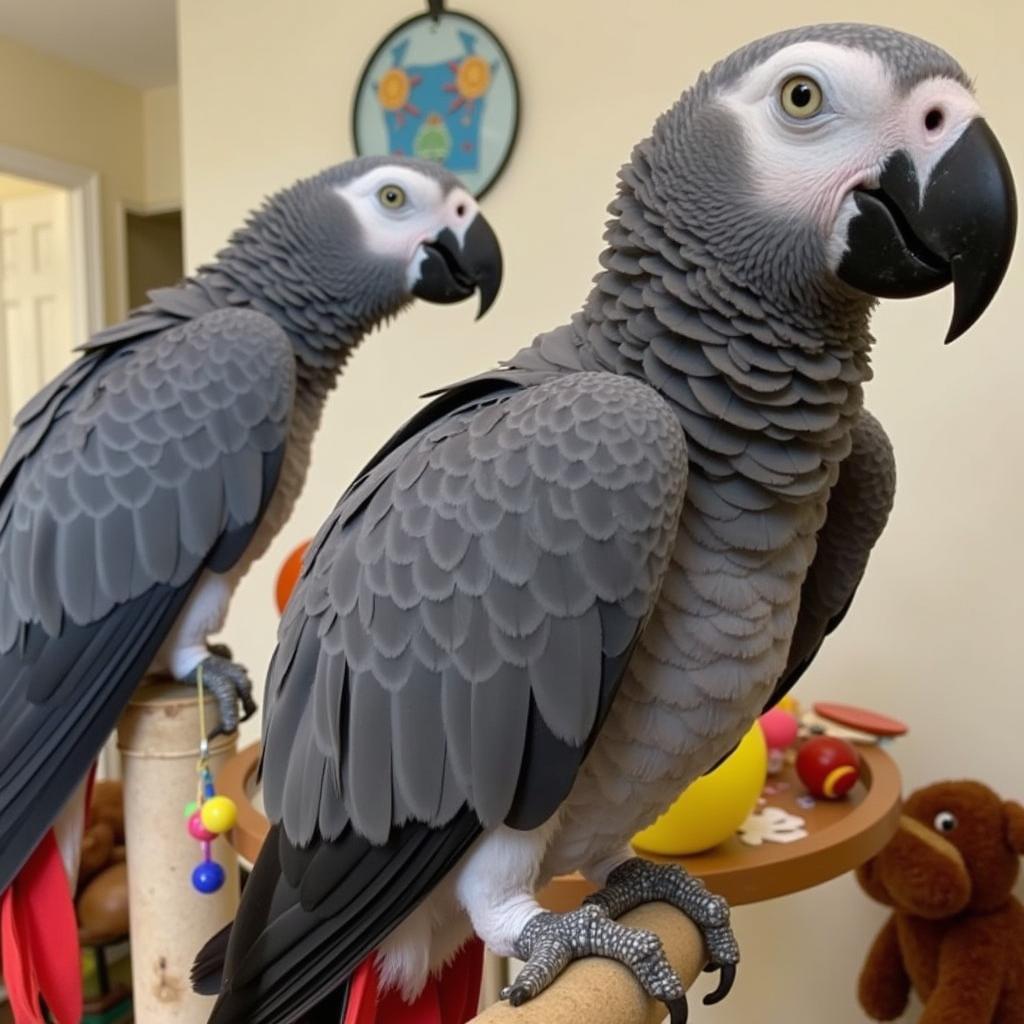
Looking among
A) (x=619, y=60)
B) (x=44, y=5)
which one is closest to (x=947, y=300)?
(x=619, y=60)

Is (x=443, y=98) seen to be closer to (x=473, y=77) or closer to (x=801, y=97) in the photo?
(x=473, y=77)

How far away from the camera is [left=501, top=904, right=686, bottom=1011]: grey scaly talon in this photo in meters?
0.56

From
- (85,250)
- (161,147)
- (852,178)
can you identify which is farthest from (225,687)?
(161,147)

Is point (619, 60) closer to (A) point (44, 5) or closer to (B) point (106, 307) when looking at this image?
(A) point (44, 5)

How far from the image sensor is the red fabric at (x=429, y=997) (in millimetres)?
621

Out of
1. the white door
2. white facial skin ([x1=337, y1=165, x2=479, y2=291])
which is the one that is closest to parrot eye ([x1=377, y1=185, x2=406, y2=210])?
white facial skin ([x1=337, y1=165, x2=479, y2=291])

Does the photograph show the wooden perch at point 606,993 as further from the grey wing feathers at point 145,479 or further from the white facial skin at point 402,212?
the white facial skin at point 402,212

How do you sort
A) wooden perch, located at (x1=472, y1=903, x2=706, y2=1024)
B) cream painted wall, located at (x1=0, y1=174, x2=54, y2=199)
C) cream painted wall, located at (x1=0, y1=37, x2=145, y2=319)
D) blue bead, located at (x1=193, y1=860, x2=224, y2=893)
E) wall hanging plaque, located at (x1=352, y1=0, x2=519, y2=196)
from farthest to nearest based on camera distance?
cream painted wall, located at (x1=0, y1=174, x2=54, y2=199) < cream painted wall, located at (x1=0, y1=37, x2=145, y2=319) < wall hanging plaque, located at (x1=352, y1=0, x2=519, y2=196) < blue bead, located at (x1=193, y1=860, x2=224, y2=893) < wooden perch, located at (x1=472, y1=903, x2=706, y2=1024)

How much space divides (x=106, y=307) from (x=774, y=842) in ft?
8.63

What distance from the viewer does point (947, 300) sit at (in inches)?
51.8

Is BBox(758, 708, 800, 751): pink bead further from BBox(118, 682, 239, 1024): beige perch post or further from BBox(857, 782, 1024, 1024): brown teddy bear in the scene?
BBox(118, 682, 239, 1024): beige perch post

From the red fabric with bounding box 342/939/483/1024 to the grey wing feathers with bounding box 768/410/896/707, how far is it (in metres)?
0.30

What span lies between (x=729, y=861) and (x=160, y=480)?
620mm

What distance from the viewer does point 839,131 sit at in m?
0.53
